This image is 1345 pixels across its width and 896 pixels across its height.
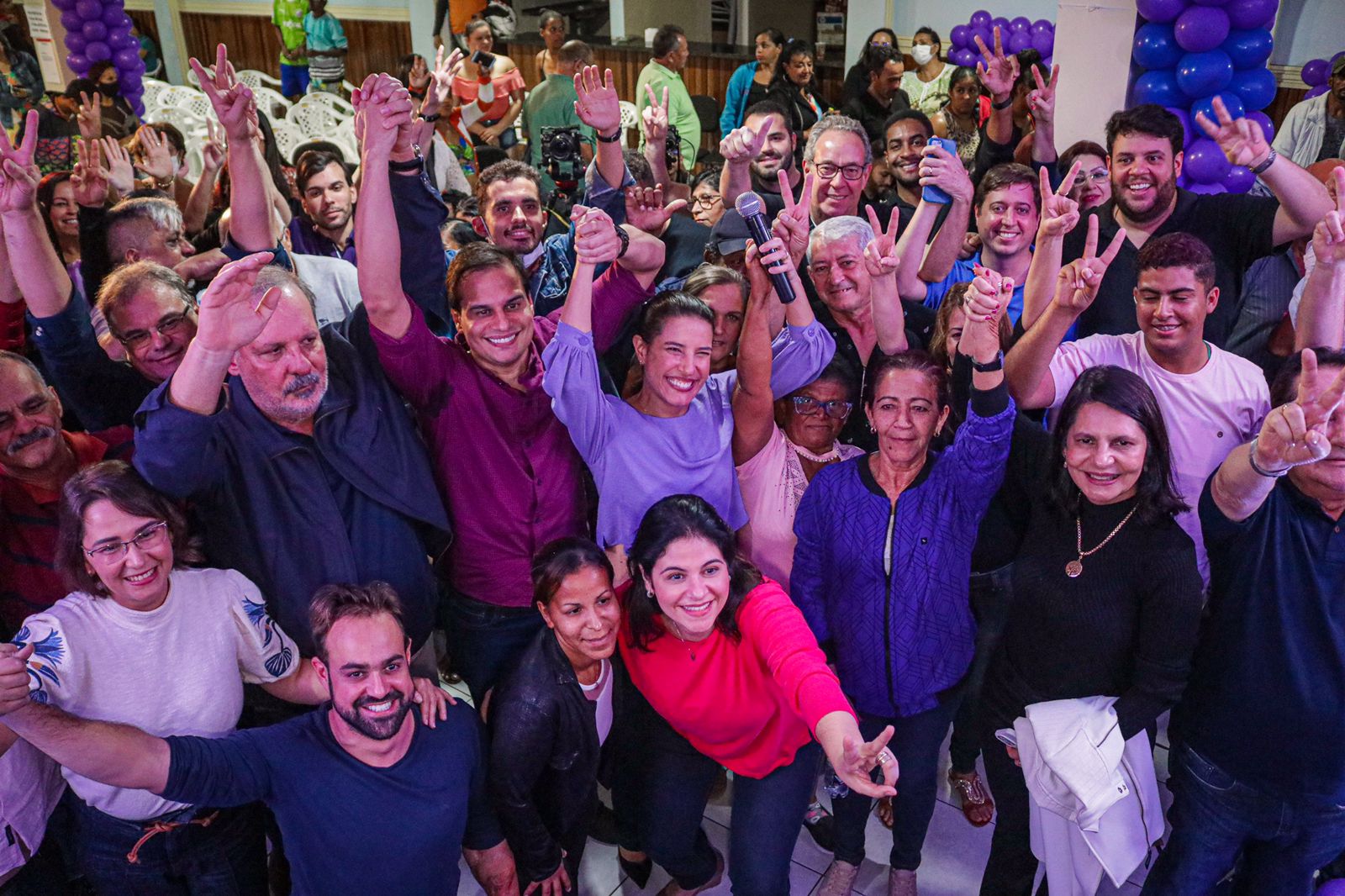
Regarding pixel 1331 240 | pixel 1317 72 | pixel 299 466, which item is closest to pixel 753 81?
pixel 1317 72

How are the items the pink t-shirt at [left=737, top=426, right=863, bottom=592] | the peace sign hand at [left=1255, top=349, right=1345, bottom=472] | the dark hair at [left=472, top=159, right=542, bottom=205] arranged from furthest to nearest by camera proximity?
the dark hair at [left=472, top=159, right=542, bottom=205]
the pink t-shirt at [left=737, top=426, right=863, bottom=592]
the peace sign hand at [left=1255, top=349, right=1345, bottom=472]

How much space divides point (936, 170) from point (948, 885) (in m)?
1.93

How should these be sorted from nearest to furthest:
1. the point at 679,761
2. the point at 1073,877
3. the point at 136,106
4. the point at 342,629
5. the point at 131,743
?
the point at 131,743 < the point at 342,629 < the point at 1073,877 < the point at 679,761 < the point at 136,106

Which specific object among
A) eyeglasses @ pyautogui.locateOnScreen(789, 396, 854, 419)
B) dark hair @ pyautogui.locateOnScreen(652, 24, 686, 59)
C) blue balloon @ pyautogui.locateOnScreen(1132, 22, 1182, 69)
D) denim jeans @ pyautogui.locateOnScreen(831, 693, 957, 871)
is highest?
dark hair @ pyautogui.locateOnScreen(652, 24, 686, 59)

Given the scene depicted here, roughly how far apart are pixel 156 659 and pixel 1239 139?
2864 millimetres

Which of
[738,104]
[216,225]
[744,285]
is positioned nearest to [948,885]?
[744,285]

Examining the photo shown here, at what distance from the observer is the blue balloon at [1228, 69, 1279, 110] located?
13.5ft

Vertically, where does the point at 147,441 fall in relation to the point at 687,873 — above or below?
above

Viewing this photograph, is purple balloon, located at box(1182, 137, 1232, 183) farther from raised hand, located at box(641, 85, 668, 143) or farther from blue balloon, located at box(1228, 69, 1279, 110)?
raised hand, located at box(641, 85, 668, 143)

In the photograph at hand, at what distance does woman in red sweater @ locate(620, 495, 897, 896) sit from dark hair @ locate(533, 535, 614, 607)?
0.10 metres

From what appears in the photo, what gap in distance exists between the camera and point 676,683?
221cm

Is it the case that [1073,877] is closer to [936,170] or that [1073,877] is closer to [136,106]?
[936,170]

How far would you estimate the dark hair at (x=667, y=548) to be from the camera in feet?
6.91

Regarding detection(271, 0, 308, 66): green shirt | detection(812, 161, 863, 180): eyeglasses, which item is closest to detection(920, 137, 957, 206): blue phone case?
detection(812, 161, 863, 180): eyeglasses
